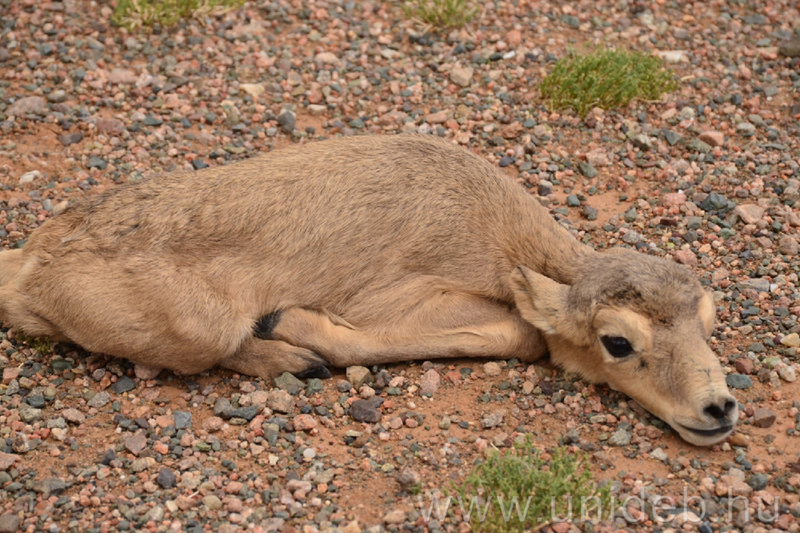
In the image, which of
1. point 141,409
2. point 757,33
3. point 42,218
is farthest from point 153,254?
point 757,33

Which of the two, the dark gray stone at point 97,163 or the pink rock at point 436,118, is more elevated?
the pink rock at point 436,118

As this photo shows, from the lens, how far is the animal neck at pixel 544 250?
768cm

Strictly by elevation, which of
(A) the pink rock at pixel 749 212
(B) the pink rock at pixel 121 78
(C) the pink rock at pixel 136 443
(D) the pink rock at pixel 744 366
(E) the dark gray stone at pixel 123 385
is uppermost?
(B) the pink rock at pixel 121 78

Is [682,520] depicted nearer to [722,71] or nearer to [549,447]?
[549,447]

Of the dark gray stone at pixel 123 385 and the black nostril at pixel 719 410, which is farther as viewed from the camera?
the dark gray stone at pixel 123 385

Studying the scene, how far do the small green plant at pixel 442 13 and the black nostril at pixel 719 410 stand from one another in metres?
6.76

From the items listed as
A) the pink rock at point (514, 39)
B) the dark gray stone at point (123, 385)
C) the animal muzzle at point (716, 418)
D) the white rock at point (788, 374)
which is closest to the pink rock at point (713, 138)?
the pink rock at point (514, 39)

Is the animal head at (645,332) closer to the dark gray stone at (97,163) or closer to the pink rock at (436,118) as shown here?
the pink rock at (436,118)

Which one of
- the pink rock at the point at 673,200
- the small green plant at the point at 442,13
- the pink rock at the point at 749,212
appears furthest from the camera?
the small green plant at the point at 442,13

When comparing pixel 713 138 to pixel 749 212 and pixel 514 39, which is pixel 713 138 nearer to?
pixel 749 212

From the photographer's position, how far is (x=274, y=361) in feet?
25.1

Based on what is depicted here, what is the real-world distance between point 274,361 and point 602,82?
17.0 feet

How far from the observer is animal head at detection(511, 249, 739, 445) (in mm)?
6605

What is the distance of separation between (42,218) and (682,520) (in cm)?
637
